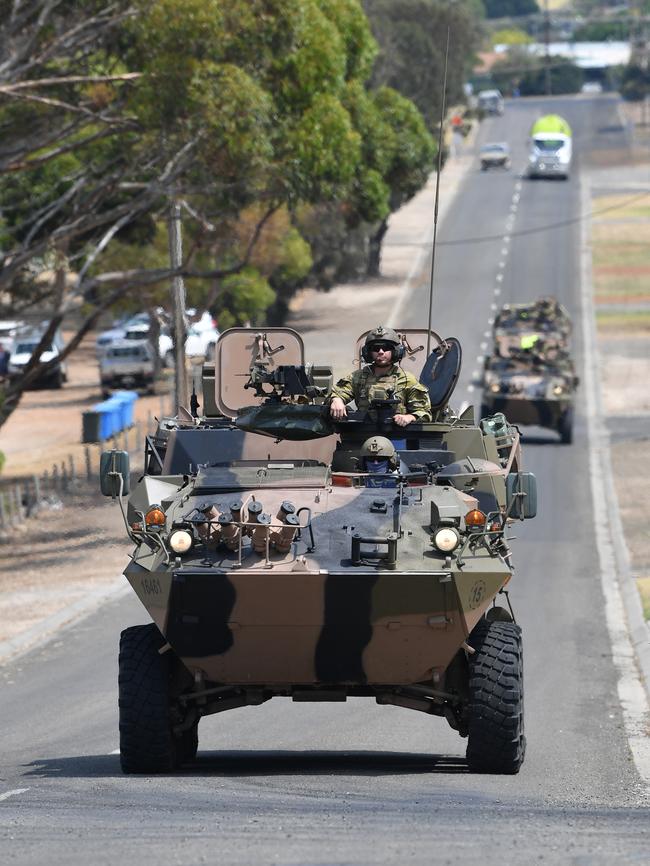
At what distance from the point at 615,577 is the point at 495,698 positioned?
52.6 feet

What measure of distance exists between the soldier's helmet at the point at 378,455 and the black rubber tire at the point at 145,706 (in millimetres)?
1952

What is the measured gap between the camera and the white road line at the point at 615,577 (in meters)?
15.8

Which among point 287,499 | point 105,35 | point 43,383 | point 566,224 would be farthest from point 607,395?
point 287,499

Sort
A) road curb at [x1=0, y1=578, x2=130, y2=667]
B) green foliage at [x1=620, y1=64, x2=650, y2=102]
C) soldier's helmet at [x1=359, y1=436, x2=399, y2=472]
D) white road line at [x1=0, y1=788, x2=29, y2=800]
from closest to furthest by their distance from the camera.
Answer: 1. white road line at [x1=0, y1=788, x2=29, y2=800]
2. soldier's helmet at [x1=359, y1=436, x2=399, y2=472]
3. road curb at [x1=0, y1=578, x2=130, y2=667]
4. green foliage at [x1=620, y1=64, x2=650, y2=102]

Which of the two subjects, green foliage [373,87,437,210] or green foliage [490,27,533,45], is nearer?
green foliage [373,87,437,210]

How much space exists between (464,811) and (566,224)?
76625mm

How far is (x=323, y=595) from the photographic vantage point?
35.6 ft

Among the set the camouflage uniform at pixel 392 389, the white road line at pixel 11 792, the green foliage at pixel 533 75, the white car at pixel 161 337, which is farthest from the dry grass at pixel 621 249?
the white road line at pixel 11 792

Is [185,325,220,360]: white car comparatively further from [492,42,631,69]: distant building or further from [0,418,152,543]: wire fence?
[492,42,631,69]: distant building

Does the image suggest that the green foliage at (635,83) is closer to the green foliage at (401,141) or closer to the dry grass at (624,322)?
the dry grass at (624,322)

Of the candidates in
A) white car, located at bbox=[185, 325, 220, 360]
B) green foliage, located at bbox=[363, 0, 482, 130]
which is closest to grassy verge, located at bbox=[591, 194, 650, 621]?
green foliage, located at bbox=[363, 0, 482, 130]

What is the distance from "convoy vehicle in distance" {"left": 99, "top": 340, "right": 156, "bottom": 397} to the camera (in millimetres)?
54781

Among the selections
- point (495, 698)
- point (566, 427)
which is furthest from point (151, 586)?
point (566, 427)

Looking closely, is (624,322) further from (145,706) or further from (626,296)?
(145,706)
